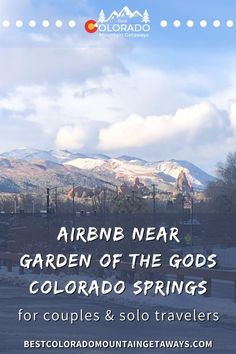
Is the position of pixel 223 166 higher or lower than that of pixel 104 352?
higher

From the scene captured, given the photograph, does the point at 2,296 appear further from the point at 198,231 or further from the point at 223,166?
the point at 223,166

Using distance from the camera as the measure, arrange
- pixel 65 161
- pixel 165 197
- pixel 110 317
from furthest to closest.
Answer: pixel 65 161, pixel 165 197, pixel 110 317

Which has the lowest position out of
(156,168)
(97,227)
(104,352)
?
(104,352)

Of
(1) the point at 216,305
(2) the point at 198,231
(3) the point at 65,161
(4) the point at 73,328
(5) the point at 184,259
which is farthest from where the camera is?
(3) the point at 65,161

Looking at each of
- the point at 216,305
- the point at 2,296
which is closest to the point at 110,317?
the point at 216,305

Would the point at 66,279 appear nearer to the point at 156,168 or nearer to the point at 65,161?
the point at 156,168

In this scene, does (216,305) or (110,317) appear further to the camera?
(216,305)
